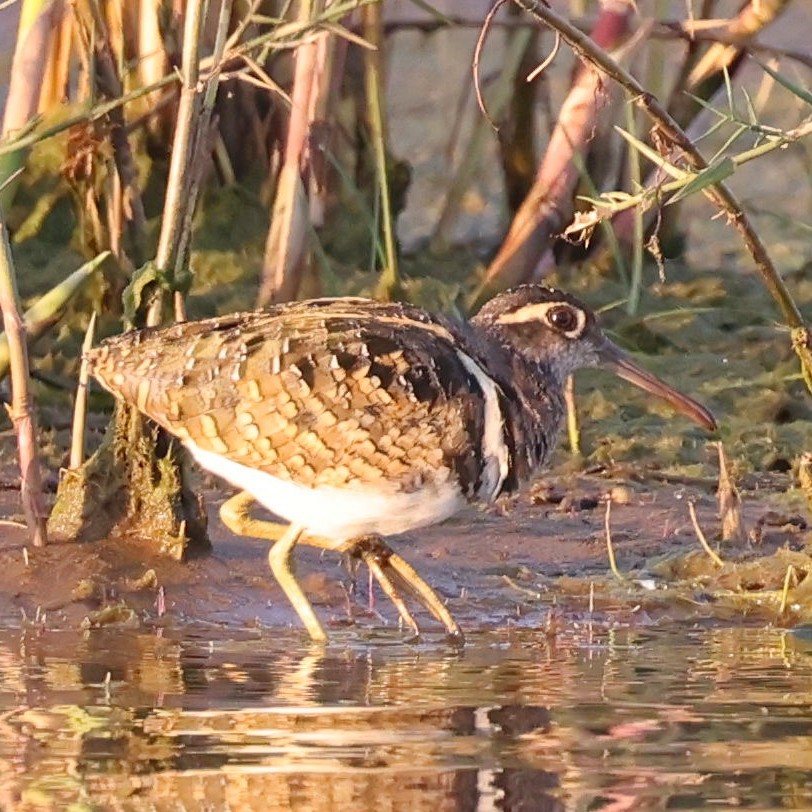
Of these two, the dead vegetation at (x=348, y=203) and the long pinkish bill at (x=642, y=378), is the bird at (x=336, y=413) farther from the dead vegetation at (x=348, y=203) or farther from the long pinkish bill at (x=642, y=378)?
the long pinkish bill at (x=642, y=378)

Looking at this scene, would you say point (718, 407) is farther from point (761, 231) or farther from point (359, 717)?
point (359, 717)

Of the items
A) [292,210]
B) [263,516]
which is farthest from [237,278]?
[263,516]

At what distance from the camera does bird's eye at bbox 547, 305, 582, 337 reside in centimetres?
607

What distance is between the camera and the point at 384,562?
5852mm

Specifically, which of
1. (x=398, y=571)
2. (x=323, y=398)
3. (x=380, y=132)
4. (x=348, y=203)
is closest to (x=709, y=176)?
(x=323, y=398)

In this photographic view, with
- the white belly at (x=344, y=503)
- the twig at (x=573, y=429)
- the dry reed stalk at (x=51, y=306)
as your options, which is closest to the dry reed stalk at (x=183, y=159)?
the dry reed stalk at (x=51, y=306)

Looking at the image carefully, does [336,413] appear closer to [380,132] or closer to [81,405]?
[81,405]

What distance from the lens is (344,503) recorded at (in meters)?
5.40

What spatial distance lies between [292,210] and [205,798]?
3.90m

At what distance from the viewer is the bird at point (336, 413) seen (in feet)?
A: 17.6

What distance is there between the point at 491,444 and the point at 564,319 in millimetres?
683

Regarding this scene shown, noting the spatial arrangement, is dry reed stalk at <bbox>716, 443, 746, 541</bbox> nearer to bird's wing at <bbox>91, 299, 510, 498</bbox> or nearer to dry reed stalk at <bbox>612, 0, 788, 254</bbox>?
bird's wing at <bbox>91, 299, 510, 498</bbox>

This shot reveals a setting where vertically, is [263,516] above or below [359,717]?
above

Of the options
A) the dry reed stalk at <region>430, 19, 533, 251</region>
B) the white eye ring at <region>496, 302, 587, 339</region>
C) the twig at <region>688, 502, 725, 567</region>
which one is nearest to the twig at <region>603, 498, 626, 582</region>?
the twig at <region>688, 502, 725, 567</region>
